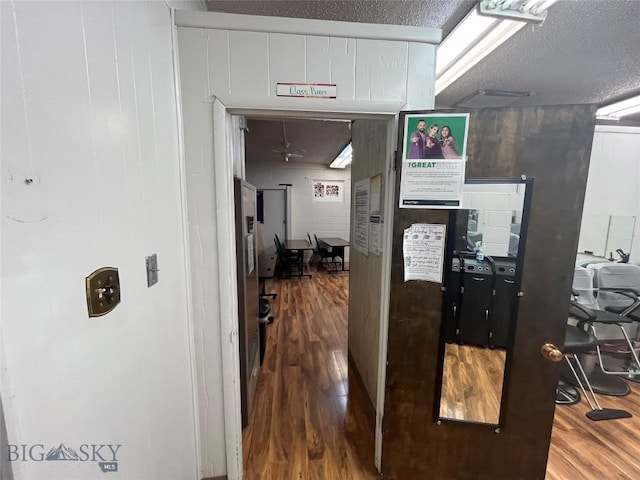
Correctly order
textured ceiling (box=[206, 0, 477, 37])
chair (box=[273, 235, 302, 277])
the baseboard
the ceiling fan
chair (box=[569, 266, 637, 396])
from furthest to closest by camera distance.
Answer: chair (box=[273, 235, 302, 277]) < the ceiling fan < chair (box=[569, 266, 637, 396]) < the baseboard < textured ceiling (box=[206, 0, 477, 37])

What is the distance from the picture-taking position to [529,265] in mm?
1229

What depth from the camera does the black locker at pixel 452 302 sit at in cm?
131

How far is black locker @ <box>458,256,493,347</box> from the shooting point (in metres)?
1.31

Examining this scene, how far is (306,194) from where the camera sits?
22.7ft

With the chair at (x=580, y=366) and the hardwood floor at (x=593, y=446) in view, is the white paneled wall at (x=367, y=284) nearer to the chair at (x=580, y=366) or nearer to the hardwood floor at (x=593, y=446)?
the hardwood floor at (x=593, y=446)

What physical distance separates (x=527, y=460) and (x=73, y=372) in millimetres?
2083

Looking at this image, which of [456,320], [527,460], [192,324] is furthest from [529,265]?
[192,324]

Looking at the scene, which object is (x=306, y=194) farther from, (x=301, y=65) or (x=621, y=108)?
(x=301, y=65)

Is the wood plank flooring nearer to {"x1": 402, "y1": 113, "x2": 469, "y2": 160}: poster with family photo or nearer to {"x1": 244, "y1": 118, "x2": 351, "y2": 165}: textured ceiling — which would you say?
{"x1": 402, "y1": 113, "x2": 469, "y2": 160}: poster with family photo

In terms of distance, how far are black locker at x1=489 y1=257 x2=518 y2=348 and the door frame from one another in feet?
1.78

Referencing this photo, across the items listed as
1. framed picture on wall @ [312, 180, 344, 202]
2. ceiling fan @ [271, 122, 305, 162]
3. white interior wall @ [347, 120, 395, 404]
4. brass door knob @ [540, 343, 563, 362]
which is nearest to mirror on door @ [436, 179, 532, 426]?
brass door knob @ [540, 343, 563, 362]

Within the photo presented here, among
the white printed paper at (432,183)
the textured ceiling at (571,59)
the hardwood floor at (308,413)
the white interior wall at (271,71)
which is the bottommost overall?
the hardwood floor at (308,413)

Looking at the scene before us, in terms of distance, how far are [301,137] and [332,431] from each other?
3932 mm

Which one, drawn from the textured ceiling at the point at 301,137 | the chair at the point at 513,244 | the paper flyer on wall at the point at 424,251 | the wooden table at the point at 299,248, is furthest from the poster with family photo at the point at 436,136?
the wooden table at the point at 299,248
